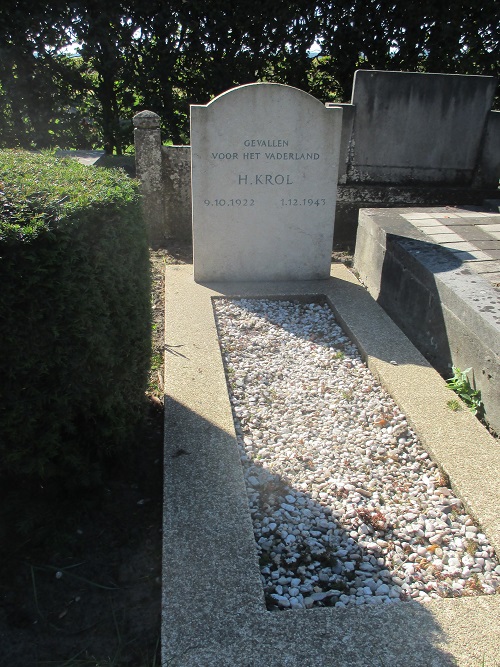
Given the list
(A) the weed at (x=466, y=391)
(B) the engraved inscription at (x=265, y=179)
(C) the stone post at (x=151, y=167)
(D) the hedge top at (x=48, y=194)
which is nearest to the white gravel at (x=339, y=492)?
(A) the weed at (x=466, y=391)

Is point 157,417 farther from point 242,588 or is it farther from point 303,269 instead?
point 303,269

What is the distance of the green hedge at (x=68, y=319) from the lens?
2.15 meters

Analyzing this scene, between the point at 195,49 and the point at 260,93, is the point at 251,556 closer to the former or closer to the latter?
the point at 260,93

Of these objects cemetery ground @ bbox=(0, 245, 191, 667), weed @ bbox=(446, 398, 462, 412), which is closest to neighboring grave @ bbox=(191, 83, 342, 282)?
weed @ bbox=(446, 398, 462, 412)

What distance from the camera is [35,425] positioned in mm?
2361

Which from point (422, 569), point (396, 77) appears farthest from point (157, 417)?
point (396, 77)

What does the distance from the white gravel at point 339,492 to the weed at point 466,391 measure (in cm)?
27

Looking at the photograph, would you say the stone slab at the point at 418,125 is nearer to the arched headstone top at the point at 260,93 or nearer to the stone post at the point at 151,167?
the arched headstone top at the point at 260,93

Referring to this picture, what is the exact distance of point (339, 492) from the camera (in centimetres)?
282

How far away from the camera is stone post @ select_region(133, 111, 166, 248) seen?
6051 millimetres

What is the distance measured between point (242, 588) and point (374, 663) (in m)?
0.53

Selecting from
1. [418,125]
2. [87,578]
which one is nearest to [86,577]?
[87,578]

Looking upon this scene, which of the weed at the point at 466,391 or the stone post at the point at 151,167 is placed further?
the stone post at the point at 151,167

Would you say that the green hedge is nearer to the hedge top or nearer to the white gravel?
the hedge top
